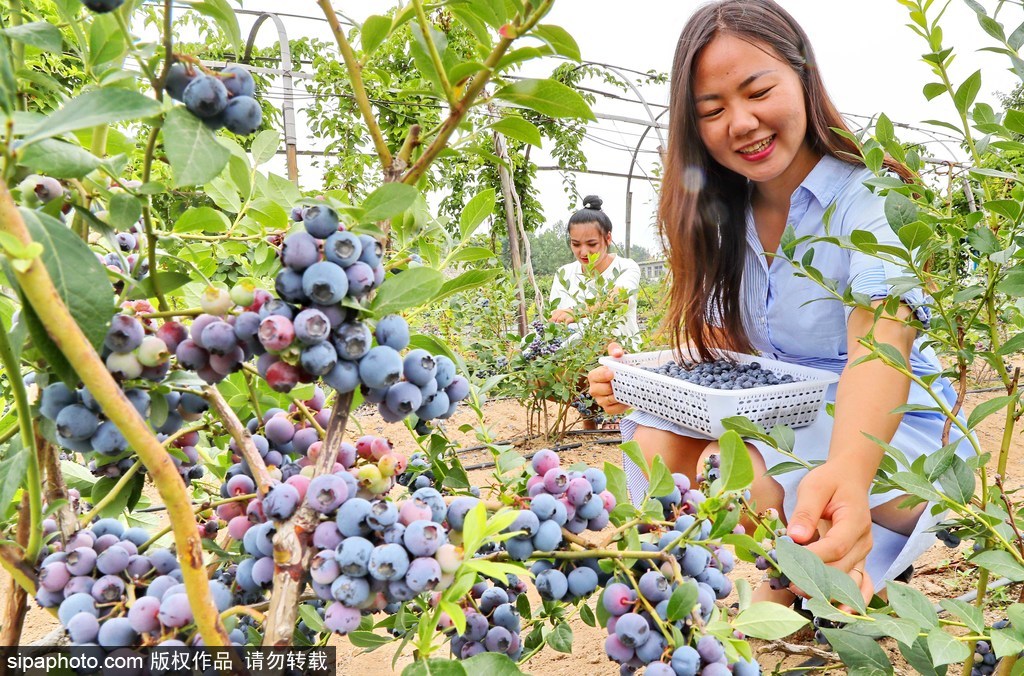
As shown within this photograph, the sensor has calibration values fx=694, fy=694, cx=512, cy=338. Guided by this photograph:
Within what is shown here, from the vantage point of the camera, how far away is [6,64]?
1.29 ft

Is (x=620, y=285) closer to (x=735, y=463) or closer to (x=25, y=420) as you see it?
(x=735, y=463)

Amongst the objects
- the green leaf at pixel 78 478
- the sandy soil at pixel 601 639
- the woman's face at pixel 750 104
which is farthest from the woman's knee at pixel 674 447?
the green leaf at pixel 78 478

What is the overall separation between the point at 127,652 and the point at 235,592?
0.14 metres

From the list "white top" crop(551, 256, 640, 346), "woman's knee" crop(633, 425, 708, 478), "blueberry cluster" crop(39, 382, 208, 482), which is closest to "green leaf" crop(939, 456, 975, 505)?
"blueberry cluster" crop(39, 382, 208, 482)

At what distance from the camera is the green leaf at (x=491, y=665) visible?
515mm

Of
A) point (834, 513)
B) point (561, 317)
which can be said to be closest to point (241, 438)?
point (834, 513)

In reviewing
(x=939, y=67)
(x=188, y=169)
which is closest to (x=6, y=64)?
(x=188, y=169)

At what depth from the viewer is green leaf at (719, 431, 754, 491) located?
0.55 metres

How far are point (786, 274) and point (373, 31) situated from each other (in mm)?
1639

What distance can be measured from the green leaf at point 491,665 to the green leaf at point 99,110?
43 cm

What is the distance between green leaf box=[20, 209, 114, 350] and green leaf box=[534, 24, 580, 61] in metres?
0.33

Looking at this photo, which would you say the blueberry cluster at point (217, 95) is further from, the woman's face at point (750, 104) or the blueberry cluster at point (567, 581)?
the woman's face at point (750, 104)

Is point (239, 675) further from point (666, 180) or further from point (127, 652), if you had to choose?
point (666, 180)

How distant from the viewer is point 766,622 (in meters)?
0.55
